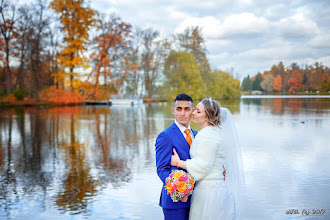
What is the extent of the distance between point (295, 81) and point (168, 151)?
5779 cm

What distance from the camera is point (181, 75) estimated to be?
60.9 metres

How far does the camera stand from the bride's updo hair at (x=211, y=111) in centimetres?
311

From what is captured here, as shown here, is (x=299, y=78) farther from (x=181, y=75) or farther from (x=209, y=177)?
(x=209, y=177)

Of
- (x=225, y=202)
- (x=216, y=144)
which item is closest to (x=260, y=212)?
(x=225, y=202)

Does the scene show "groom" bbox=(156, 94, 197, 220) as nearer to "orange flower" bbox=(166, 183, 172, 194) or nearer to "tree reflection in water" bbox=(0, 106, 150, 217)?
"orange flower" bbox=(166, 183, 172, 194)

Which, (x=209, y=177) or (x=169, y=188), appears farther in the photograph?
(x=209, y=177)

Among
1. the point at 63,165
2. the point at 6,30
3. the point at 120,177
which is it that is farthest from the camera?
the point at 6,30

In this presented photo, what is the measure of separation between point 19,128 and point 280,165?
44.2 feet

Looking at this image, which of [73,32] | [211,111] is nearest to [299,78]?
[73,32]

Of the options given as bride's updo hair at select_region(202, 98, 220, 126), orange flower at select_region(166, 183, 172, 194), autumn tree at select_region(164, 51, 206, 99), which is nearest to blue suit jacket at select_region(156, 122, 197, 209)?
orange flower at select_region(166, 183, 172, 194)

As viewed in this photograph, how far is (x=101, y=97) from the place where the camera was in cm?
4816

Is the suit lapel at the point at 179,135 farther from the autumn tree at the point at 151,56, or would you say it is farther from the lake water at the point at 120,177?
the autumn tree at the point at 151,56

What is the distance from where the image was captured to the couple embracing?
303 cm

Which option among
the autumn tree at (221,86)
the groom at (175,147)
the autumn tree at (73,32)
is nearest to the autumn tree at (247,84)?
the autumn tree at (221,86)
